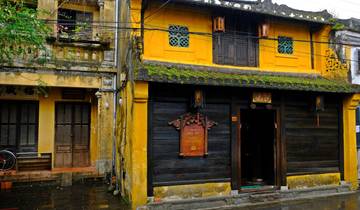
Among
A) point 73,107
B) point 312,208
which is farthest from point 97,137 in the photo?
point 312,208

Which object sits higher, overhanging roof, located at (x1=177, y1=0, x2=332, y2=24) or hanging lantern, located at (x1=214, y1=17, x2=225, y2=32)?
overhanging roof, located at (x1=177, y1=0, x2=332, y2=24)

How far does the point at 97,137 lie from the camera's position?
13.1 m

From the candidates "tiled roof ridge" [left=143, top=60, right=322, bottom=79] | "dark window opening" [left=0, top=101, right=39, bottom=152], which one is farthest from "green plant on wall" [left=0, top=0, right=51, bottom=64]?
"dark window opening" [left=0, top=101, right=39, bottom=152]

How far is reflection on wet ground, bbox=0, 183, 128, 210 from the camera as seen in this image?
9227 mm

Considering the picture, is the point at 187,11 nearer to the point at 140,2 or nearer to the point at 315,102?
the point at 140,2

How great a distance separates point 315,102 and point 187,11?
568 centimetres

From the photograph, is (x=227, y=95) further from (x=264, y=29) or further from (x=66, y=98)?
(x=66, y=98)

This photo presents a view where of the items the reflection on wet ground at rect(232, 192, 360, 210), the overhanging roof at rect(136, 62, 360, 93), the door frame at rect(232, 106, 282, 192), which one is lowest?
the reflection on wet ground at rect(232, 192, 360, 210)

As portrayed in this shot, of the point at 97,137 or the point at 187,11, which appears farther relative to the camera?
the point at 97,137

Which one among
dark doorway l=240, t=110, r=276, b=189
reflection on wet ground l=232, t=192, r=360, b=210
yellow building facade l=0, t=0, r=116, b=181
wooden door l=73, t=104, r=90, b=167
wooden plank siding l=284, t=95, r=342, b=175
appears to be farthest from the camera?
wooden door l=73, t=104, r=90, b=167

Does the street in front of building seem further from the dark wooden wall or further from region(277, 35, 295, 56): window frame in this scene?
region(277, 35, 295, 56): window frame

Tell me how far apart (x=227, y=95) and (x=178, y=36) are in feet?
8.34

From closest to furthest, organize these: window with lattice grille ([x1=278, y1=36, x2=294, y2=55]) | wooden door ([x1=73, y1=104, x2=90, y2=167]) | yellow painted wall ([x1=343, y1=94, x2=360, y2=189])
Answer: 1. window with lattice grille ([x1=278, y1=36, x2=294, y2=55])
2. yellow painted wall ([x1=343, y1=94, x2=360, y2=189])
3. wooden door ([x1=73, y1=104, x2=90, y2=167])

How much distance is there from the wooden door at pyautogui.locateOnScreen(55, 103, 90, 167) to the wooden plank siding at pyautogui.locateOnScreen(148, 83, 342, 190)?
573 centimetres
